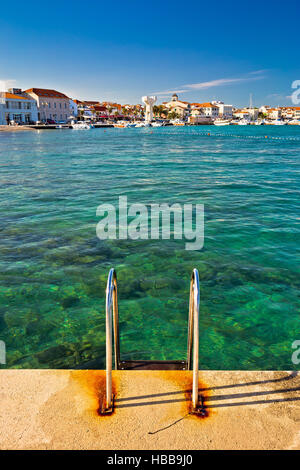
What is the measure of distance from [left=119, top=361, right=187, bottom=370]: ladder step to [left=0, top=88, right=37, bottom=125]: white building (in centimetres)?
10891

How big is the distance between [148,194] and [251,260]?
811cm

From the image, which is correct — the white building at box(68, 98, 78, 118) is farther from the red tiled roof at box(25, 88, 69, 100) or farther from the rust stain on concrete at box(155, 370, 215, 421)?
the rust stain on concrete at box(155, 370, 215, 421)

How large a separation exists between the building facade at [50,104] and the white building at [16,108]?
5.45 metres

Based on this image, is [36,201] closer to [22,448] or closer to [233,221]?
[233,221]

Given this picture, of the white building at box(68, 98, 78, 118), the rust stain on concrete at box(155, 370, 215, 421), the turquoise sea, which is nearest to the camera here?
the rust stain on concrete at box(155, 370, 215, 421)

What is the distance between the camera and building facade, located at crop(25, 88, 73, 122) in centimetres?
11956

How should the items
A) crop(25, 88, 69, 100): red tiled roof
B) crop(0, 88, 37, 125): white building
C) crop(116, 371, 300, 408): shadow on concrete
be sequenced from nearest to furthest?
crop(116, 371, 300, 408): shadow on concrete → crop(0, 88, 37, 125): white building → crop(25, 88, 69, 100): red tiled roof

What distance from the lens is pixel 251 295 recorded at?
6168 millimetres

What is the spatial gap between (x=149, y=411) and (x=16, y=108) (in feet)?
381

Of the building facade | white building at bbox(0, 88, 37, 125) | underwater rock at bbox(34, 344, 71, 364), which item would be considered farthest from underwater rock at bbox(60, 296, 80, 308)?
the building facade

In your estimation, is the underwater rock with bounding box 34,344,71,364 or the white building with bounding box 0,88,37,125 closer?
the underwater rock with bounding box 34,344,71,364

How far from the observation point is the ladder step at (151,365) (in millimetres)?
3377

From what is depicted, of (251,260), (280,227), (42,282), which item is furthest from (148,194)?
(42,282)

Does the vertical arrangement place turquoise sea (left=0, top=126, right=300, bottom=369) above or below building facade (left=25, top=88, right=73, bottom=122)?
below
